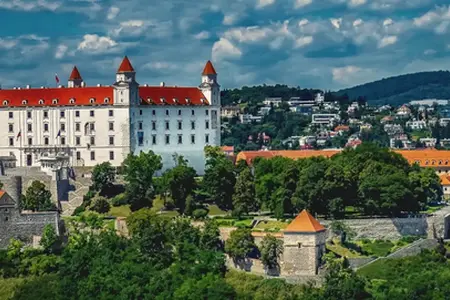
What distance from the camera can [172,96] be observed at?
71.7m

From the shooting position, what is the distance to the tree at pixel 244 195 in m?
58.8

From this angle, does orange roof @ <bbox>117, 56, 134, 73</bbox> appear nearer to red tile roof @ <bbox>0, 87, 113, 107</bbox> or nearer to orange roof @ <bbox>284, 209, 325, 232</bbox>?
red tile roof @ <bbox>0, 87, 113, 107</bbox>

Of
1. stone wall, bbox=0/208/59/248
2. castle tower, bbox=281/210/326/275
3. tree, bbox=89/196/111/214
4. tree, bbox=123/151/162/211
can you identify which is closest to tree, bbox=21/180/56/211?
tree, bbox=89/196/111/214

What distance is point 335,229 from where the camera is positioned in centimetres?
5394

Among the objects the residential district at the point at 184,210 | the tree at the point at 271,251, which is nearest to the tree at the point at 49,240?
the residential district at the point at 184,210

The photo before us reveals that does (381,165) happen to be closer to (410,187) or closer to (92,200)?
(410,187)

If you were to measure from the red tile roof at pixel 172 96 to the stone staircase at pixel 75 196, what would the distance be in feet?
26.2

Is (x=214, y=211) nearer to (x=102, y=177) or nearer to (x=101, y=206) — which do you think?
(x=101, y=206)

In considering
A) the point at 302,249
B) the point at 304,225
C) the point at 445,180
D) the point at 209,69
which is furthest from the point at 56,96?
the point at 445,180

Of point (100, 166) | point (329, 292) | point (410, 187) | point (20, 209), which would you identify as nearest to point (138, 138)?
point (100, 166)

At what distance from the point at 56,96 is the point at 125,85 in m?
4.92

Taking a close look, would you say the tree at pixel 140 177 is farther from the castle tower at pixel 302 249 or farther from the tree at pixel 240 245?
the castle tower at pixel 302 249

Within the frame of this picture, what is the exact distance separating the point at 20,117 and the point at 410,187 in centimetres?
2546

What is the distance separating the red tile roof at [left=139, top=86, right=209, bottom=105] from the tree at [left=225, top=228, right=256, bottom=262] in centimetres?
1983
